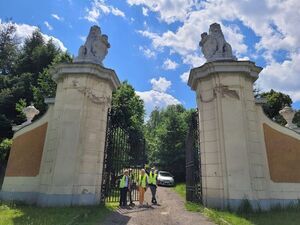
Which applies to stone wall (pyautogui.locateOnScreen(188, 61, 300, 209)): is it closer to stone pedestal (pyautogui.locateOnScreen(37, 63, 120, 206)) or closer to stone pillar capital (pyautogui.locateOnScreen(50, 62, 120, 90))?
stone pillar capital (pyautogui.locateOnScreen(50, 62, 120, 90))

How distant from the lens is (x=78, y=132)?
968 centimetres

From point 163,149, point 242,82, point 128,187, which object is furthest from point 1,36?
point 242,82

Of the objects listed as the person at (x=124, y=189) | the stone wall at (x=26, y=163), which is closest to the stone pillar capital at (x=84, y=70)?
the stone wall at (x=26, y=163)

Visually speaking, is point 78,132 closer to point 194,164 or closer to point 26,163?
point 26,163

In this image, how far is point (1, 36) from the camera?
31844 millimetres

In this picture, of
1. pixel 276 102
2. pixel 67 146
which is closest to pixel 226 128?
pixel 67 146

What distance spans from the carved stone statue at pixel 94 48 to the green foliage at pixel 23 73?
37.4ft

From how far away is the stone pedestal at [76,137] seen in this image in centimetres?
921

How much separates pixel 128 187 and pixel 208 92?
15.8ft

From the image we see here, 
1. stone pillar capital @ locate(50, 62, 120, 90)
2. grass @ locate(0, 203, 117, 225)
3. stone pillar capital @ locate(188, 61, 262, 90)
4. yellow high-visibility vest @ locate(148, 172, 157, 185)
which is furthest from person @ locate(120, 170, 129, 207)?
stone pillar capital @ locate(188, 61, 262, 90)

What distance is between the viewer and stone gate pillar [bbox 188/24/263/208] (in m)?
8.93

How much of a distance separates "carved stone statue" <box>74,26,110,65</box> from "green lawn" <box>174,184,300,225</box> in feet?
21.8

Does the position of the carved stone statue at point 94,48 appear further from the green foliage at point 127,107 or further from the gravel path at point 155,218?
the green foliage at point 127,107

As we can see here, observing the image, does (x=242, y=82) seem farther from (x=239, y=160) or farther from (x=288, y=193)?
(x=288, y=193)
